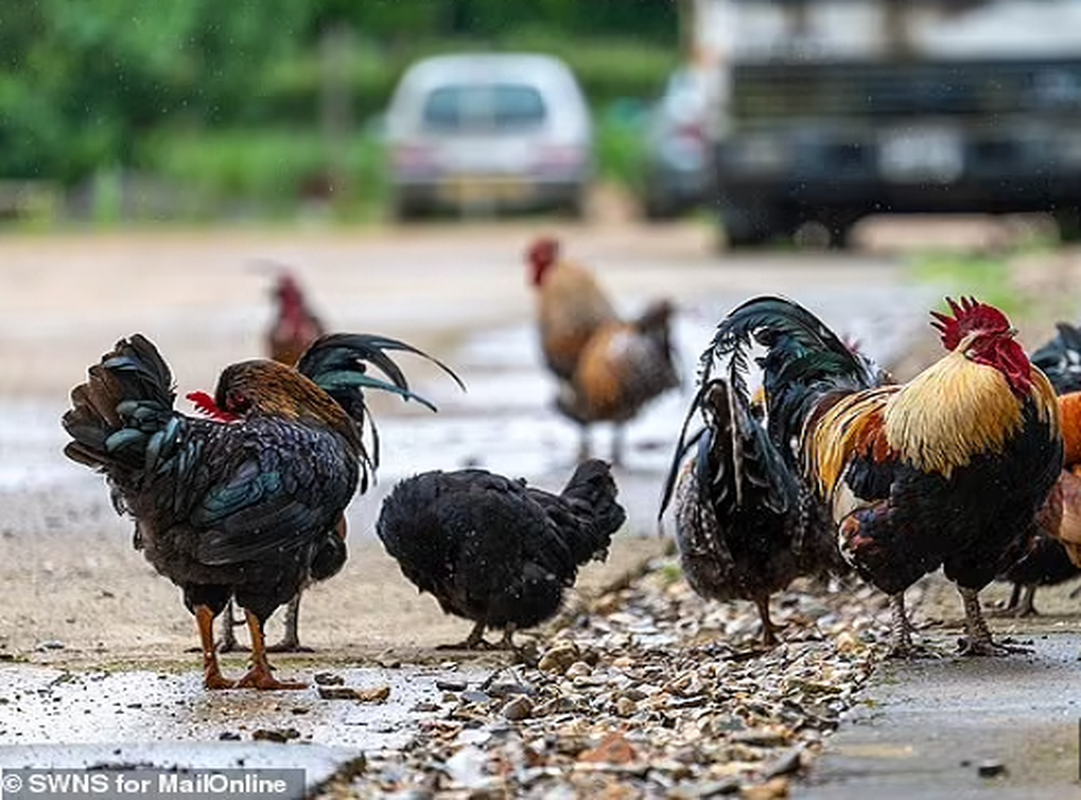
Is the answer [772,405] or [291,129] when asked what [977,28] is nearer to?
[772,405]

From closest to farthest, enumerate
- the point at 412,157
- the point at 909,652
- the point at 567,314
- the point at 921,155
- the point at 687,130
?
the point at 909,652
the point at 567,314
the point at 921,155
the point at 412,157
the point at 687,130

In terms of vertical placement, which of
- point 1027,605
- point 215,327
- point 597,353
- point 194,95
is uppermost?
point 194,95

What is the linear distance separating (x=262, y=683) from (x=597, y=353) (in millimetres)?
5617

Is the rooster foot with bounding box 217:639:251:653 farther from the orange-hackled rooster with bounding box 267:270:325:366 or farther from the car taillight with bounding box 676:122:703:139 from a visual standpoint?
the car taillight with bounding box 676:122:703:139

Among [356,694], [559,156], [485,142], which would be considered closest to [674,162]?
[559,156]

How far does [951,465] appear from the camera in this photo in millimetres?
7246

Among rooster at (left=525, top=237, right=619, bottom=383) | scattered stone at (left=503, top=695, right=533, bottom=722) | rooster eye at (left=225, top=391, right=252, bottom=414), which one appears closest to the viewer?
scattered stone at (left=503, top=695, right=533, bottom=722)

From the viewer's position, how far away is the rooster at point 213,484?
7172 mm

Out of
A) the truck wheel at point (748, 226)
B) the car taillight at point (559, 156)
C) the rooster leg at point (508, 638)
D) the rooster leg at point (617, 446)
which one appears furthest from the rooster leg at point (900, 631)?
the car taillight at point (559, 156)

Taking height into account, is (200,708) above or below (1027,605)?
above

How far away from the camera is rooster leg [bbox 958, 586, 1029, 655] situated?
7.52 metres

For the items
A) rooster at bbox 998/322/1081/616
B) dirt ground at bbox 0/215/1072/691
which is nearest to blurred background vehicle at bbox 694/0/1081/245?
dirt ground at bbox 0/215/1072/691

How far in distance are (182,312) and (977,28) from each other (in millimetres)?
7615

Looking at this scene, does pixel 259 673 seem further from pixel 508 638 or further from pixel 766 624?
pixel 766 624
